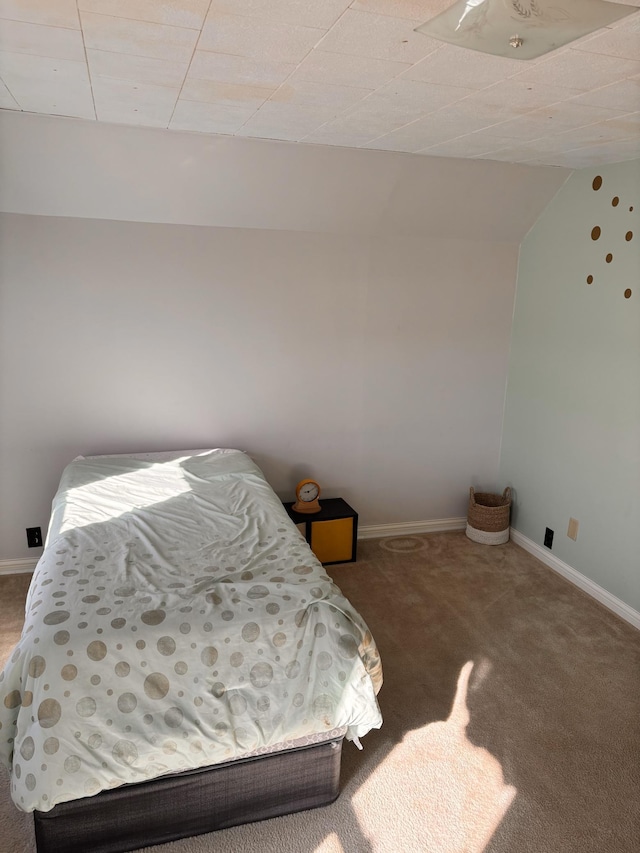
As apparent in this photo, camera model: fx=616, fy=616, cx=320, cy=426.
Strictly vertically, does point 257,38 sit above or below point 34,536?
above

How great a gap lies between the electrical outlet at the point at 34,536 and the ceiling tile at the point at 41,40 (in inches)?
90.2

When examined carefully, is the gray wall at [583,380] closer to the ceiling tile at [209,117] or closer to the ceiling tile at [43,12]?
the ceiling tile at [209,117]

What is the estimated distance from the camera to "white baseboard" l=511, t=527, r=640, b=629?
2939 millimetres

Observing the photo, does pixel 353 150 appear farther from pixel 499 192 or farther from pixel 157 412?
pixel 157 412

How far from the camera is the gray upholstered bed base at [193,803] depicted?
5.31 feet

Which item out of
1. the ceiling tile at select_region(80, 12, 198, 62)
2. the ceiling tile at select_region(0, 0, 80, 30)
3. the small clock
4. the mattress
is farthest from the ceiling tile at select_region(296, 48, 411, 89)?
the small clock

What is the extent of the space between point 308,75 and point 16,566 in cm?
273

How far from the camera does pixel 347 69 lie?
5.45 feet

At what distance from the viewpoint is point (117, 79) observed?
1.83m

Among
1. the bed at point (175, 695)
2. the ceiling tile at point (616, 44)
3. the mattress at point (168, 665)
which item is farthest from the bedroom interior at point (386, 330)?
the mattress at point (168, 665)

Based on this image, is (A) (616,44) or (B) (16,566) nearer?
(A) (616,44)

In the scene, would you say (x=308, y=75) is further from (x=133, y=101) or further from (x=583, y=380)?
(x=583, y=380)

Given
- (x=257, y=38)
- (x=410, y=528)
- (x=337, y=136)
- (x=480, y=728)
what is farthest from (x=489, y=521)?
(x=257, y=38)

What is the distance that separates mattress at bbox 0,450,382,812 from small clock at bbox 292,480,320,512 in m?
1.14
